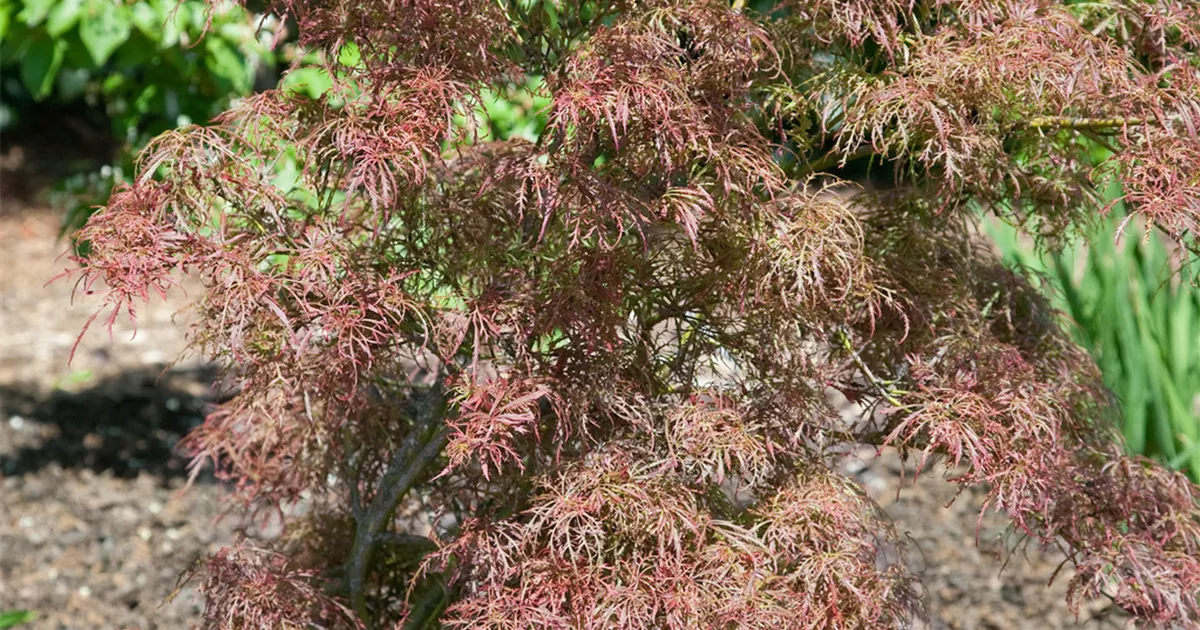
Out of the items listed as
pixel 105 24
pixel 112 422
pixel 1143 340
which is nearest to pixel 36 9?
pixel 105 24

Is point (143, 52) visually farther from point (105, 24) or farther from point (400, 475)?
point (400, 475)

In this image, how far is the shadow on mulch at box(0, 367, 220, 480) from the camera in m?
3.78

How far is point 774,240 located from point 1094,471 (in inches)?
28.5

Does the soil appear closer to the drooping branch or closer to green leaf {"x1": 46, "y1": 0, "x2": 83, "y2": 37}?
the drooping branch

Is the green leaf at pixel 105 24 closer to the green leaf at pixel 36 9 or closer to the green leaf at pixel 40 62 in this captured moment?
the green leaf at pixel 36 9

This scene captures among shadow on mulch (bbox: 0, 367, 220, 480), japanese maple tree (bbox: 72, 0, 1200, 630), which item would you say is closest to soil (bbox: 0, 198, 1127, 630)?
shadow on mulch (bbox: 0, 367, 220, 480)

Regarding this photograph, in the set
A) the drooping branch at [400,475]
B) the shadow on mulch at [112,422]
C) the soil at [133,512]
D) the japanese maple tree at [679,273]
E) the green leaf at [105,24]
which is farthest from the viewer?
the shadow on mulch at [112,422]

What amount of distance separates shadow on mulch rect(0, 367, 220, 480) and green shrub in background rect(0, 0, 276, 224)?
2.42 feet

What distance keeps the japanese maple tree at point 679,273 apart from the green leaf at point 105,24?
2.15 m

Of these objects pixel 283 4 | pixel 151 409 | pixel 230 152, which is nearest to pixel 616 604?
pixel 230 152

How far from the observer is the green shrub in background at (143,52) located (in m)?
3.65

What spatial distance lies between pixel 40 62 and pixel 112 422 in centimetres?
121

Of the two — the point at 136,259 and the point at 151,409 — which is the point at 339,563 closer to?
the point at 136,259

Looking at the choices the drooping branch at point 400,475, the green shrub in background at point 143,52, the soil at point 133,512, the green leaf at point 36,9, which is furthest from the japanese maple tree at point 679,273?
the green leaf at point 36,9
